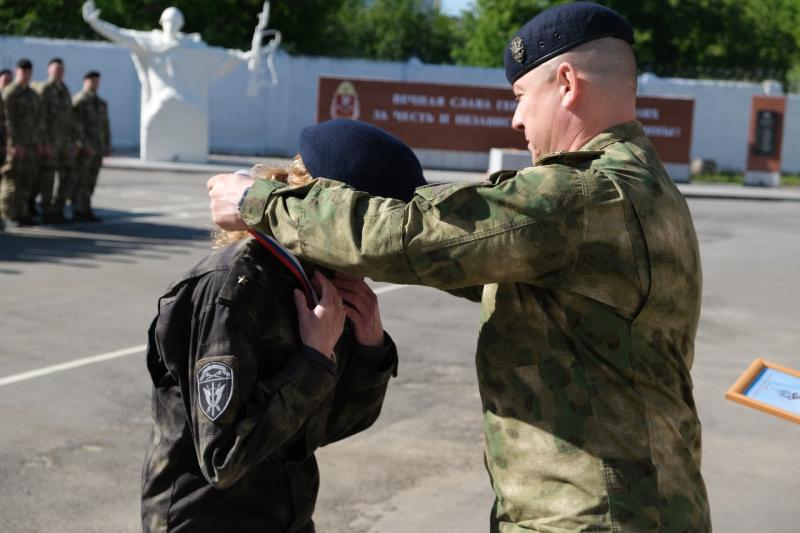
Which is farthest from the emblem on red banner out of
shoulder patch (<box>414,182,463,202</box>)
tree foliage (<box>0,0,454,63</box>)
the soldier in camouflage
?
shoulder patch (<box>414,182,463,202</box>)

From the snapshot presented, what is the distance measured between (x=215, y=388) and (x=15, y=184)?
1304cm

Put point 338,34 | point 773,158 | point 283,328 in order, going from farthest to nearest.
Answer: point 338,34
point 773,158
point 283,328

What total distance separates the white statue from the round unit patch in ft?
75.9

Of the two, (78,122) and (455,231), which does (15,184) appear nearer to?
(78,122)

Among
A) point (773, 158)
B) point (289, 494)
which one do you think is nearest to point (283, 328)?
point (289, 494)

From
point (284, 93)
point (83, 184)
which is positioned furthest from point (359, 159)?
point (284, 93)

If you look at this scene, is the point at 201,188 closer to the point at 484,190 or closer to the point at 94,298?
the point at 94,298

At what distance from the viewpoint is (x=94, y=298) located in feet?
31.0

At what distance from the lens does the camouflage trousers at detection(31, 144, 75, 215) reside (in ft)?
48.7

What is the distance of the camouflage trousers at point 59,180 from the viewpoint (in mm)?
14852

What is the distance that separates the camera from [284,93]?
3131 cm

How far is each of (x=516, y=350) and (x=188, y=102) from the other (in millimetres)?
24446

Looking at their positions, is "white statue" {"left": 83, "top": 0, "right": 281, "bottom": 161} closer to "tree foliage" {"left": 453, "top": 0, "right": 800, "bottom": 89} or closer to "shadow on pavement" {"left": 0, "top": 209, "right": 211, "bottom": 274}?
"shadow on pavement" {"left": 0, "top": 209, "right": 211, "bottom": 274}

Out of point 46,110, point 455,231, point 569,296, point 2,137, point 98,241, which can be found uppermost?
point 455,231
